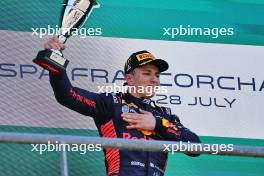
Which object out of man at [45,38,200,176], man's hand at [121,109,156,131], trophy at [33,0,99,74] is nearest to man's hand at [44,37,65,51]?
trophy at [33,0,99,74]

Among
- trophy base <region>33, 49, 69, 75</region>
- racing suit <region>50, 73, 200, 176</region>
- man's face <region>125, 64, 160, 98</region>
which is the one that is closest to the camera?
trophy base <region>33, 49, 69, 75</region>

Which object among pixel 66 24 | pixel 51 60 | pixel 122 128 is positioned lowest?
pixel 122 128

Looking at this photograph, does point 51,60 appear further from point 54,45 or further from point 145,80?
point 145,80

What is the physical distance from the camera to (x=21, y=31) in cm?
344

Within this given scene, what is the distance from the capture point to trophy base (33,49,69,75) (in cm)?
264

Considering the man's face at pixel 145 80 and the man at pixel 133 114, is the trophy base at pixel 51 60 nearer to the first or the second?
the man at pixel 133 114

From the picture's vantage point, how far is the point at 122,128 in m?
3.07

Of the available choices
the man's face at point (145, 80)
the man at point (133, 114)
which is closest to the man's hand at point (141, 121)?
the man at point (133, 114)

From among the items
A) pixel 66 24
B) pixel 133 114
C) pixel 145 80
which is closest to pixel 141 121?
pixel 133 114

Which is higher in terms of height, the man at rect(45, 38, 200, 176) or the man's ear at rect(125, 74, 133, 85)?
the man's ear at rect(125, 74, 133, 85)

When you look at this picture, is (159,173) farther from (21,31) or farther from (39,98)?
(21,31)

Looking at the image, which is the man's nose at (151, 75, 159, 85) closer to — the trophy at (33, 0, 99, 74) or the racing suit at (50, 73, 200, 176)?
the racing suit at (50, 73, 200, 176)

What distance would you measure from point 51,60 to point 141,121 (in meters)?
0.55

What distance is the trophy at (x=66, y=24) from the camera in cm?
268
